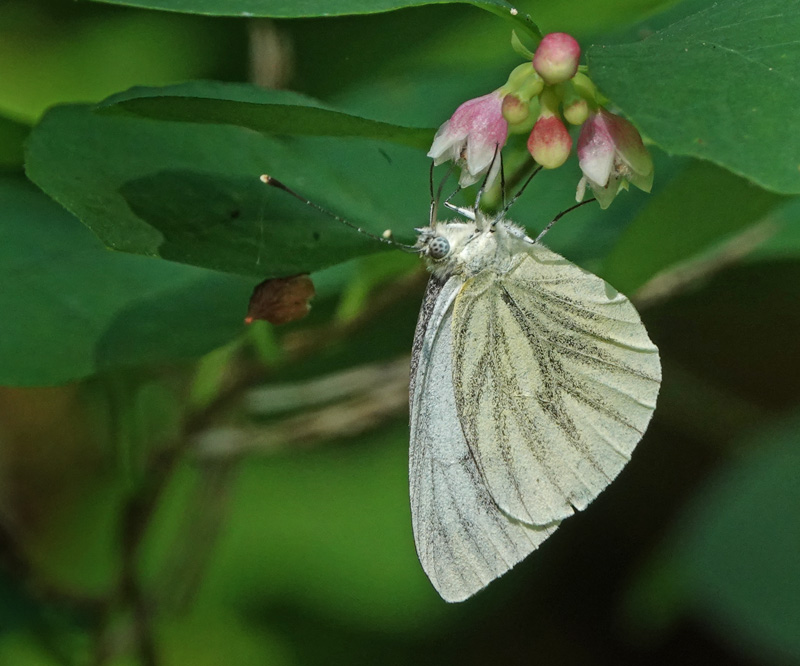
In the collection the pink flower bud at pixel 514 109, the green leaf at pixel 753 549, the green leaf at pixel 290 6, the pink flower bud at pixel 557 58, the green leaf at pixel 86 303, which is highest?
the green leaf at pixel 290 6

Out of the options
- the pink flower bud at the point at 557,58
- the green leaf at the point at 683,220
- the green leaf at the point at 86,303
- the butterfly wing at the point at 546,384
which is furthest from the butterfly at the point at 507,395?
the pink flower bud at the point at 557,58

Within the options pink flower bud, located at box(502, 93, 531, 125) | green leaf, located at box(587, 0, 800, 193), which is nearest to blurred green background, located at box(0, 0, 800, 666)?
green leaf, located at box(587, 0, 800, 193)

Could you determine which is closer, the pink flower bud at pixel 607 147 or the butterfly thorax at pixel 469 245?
the pink flower bud at pixel 607 147

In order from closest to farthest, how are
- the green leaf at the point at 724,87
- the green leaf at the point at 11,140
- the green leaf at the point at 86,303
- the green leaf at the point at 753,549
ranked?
the green leaf at the point at 724,87 < the green leaf at the point at 86,303 < the green leaf at the point at 11,140 < the green leaf at the point at 753,549

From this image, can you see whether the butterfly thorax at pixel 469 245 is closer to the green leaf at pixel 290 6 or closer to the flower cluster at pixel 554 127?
the flower cluster at pixel 554 127

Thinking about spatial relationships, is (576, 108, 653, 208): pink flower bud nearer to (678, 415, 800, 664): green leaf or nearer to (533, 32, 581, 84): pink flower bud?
(533, 32, 581, 84): pink flower bud

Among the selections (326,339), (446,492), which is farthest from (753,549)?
(326,339)
